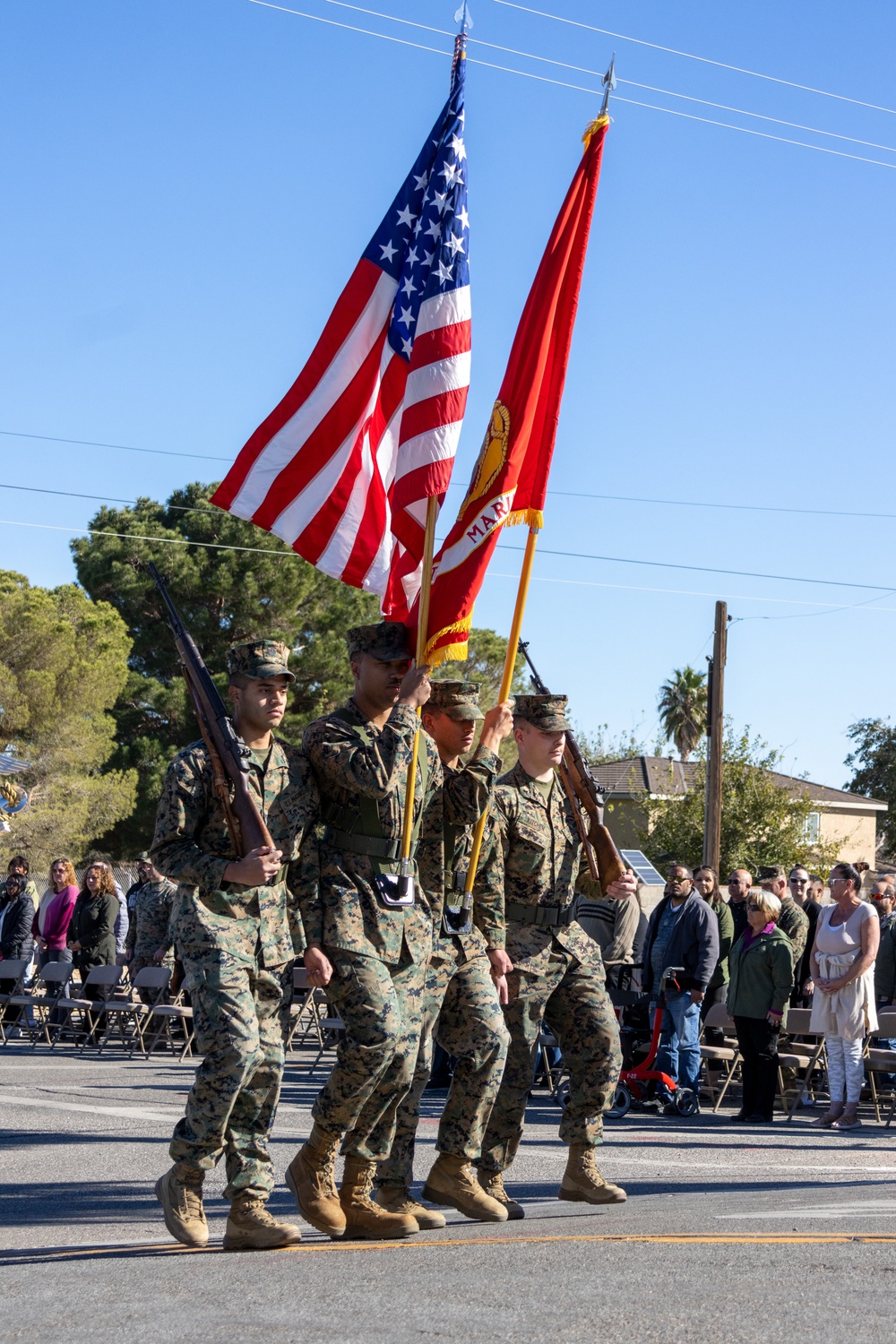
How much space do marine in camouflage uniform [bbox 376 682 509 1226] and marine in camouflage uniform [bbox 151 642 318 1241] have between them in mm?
647

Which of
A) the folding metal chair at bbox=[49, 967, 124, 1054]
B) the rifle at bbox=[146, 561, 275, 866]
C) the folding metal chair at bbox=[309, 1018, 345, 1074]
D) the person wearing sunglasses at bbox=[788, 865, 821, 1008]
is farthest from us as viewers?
the folding metal chair at bbox=[49, 967, 124, 1054]

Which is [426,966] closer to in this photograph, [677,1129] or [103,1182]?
[103,1182]

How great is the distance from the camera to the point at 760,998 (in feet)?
43.3

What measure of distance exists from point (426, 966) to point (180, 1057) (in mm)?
10584

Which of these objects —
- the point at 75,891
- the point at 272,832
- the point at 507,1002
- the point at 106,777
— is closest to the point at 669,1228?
the point at 507,1002

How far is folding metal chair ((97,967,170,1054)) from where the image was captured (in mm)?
16375

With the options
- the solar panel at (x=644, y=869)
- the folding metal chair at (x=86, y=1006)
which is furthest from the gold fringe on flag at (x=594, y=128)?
the solar panel at (x=644, y=869)

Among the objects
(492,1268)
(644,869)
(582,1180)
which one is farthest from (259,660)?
(644,869)

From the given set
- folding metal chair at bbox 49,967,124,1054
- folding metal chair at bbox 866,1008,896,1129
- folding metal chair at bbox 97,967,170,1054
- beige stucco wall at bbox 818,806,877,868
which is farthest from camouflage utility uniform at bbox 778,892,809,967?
beige stucco wall at bbox 818,806,877,868

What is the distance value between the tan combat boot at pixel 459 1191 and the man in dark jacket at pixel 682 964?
670 cm

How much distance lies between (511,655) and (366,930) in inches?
68.0

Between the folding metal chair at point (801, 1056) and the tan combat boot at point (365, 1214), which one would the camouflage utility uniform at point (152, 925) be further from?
the tan combat boot at point (365, 1214)

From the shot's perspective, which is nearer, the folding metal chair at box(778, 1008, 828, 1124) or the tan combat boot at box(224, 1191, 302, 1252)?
the tan combat boot at box(224, 1191, 302, 1252)

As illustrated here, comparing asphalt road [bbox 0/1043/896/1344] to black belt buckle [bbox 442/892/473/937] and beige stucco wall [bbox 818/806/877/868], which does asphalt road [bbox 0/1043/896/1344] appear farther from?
beige stucco wall [bbox 818/806/877/868]
